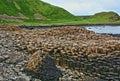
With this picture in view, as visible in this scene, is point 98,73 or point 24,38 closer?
point 98,73

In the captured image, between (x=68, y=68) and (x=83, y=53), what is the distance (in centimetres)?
219

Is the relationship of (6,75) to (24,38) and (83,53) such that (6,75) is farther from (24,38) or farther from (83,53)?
(24,38)

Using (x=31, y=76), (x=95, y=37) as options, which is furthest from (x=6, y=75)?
(x=95, y=37)

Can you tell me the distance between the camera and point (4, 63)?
3778 centimetres

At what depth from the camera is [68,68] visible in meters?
39.1

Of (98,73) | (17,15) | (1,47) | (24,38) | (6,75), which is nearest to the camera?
(6,75)

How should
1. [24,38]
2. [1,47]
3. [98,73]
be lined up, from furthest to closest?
[24,38] → [1,47] → [98,73]

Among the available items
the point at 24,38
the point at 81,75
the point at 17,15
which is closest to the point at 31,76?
the point at 81,75

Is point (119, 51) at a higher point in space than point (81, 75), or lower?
higher

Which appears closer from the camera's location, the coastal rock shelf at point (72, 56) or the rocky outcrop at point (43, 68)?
the rocky outcrop at point (43, 68)

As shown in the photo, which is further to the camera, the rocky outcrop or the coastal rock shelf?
the coastal rock shelf

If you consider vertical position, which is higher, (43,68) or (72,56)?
(72,56)

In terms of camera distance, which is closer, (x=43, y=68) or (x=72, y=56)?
(x=43, y=68)

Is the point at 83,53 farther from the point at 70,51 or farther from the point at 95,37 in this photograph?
the point at 95,37
